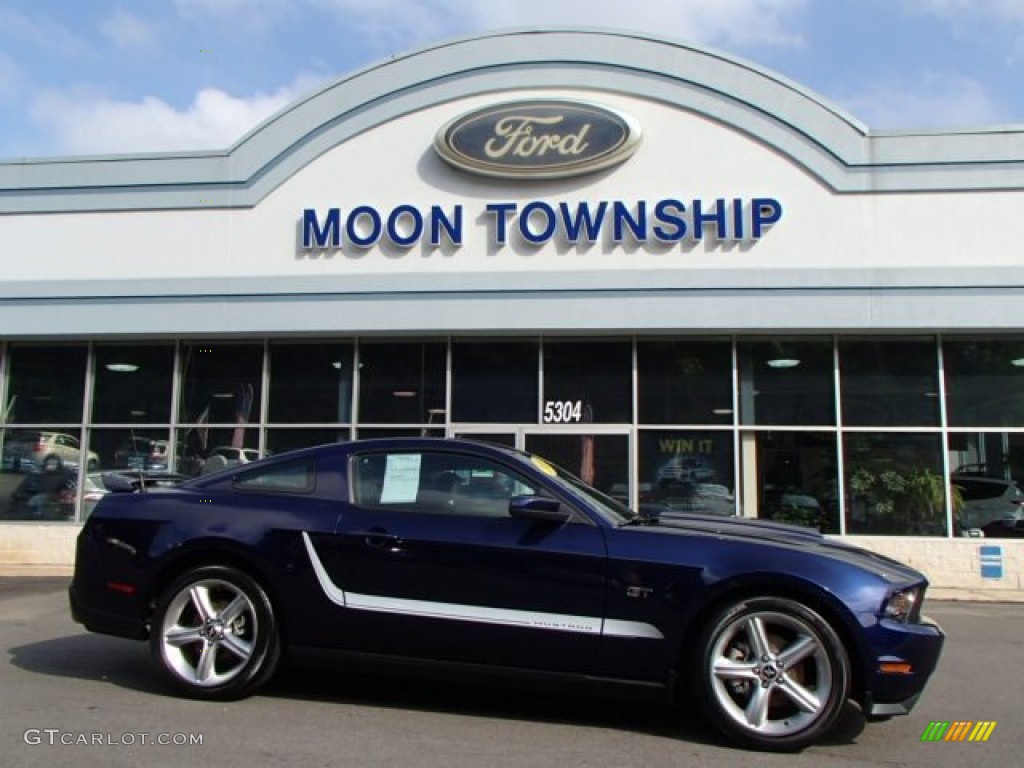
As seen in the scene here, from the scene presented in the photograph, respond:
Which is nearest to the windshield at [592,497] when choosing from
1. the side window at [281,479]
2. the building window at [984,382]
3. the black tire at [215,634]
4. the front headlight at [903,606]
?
the side window at [281,479]

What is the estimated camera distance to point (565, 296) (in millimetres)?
11586

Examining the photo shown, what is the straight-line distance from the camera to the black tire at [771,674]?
14.0 ft

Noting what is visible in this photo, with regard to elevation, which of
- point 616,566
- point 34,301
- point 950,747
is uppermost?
point 34,301

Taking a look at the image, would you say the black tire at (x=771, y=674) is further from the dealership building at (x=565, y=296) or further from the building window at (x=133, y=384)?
the building window at (x=133, y=384)

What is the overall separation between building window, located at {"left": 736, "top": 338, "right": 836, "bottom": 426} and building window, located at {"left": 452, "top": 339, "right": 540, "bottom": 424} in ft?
9.32

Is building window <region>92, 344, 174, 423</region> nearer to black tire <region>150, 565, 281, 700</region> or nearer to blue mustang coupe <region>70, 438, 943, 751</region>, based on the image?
blue mustang coupe <region>70, 438, 943, 751</region>

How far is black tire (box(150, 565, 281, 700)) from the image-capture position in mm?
4883

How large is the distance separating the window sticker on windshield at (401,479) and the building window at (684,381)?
7.09 metres

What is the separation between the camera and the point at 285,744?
14.0 feet

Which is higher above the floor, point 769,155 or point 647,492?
point 769,155

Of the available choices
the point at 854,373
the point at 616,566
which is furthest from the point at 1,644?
the point at 854,373

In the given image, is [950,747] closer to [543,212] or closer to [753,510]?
[753,510]

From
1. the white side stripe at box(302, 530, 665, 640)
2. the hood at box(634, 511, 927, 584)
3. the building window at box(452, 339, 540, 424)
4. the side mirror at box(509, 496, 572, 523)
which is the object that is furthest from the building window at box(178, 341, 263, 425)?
the side mirror at box(509, 496, 572, 523)

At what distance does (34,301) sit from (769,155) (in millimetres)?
10470
